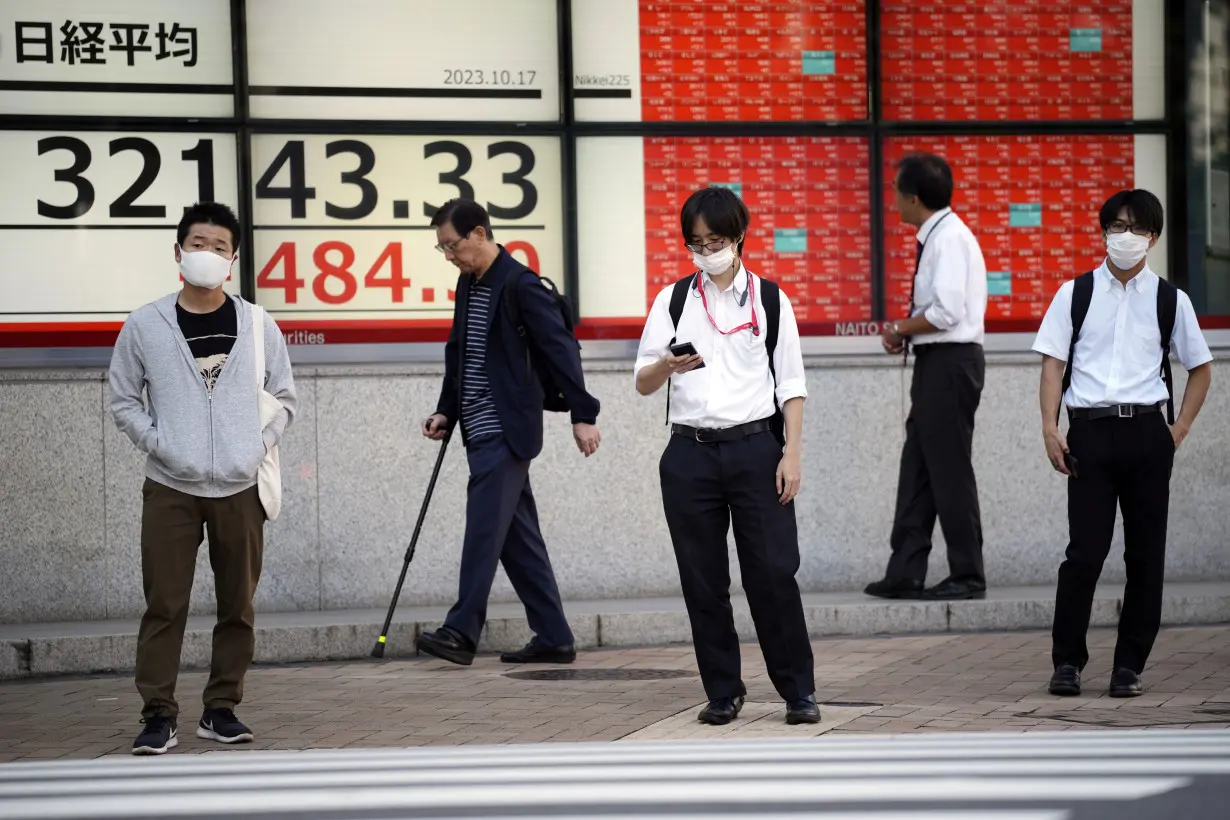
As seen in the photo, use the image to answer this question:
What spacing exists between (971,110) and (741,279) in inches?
178

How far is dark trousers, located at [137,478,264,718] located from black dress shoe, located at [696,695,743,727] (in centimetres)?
164

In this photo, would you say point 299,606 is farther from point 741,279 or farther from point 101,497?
point 741,279

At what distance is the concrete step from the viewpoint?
8.50 meters

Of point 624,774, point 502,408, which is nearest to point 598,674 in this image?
point 502,408

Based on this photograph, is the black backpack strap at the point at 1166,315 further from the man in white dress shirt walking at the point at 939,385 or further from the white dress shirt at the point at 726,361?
the man in white dress shirt walking at the point at 939,385

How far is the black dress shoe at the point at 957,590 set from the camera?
9273mm

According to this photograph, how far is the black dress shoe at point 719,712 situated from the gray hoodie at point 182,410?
1.80 m

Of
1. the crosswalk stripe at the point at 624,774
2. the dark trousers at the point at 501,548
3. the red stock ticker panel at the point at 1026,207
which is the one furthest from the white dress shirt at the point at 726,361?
the red stock ticker panel at the point at 1026,207

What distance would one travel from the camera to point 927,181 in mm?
9180

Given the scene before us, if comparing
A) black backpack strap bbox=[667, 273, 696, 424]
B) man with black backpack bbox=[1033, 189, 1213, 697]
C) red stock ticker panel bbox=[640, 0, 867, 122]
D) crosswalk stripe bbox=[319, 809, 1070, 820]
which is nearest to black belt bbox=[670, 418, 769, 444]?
black backpack strap bbox=[667, 273, 696, 424]

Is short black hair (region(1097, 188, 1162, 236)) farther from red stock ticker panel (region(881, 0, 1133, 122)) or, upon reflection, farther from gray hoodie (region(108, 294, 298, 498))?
red stock ticker panel (region(881, 0, 1133, 122))

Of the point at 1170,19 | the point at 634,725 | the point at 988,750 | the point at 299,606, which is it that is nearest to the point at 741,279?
the point at 634,725

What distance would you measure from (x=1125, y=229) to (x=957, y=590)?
9.09 feet

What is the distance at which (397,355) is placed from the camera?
9.94 metres
